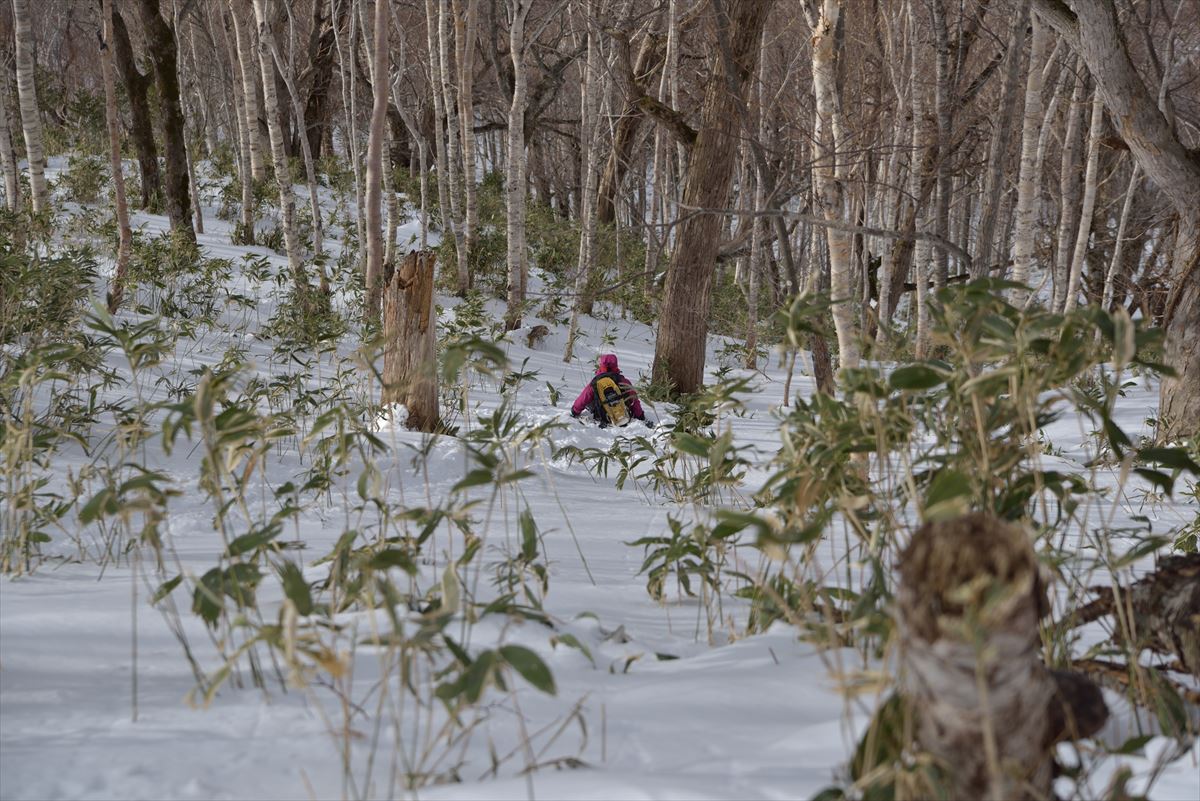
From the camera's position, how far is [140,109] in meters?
11.0

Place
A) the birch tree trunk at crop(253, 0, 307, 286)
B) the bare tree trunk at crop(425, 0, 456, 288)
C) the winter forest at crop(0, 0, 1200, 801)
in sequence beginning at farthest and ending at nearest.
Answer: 1. the bare tree trunk at crop(425, 0, 456, 288)
2. the birch tree trunk at crop(253, 0, 307, 286)
3. the winter forest at crop(0, 0, 1200, 801)

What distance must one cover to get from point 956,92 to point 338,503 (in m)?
9.59

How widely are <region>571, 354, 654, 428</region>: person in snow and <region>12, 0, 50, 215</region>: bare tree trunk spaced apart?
194 inches

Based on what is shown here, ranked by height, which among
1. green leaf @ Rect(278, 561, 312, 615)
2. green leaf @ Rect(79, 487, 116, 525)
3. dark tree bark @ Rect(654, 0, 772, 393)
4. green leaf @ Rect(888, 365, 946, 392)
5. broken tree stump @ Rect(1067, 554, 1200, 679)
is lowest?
broken tree stump @ Rect(1067, 554, 1200, 679)

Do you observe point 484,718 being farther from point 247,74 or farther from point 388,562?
point 247,74

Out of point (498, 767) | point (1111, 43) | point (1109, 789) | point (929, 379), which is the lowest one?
point (498, 767)

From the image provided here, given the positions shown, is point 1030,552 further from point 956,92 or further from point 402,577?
point 956,92

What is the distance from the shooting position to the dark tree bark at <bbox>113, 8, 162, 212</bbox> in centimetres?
1063

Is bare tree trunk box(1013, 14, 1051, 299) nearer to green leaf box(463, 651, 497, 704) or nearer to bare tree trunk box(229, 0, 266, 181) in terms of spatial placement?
green leaf box(463, 651, 497, 704)

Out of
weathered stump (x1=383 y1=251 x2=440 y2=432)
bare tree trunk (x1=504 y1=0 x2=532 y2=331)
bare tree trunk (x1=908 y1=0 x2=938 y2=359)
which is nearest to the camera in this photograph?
weathered stump (x1=383 y1=251 x2=440 y2=432)

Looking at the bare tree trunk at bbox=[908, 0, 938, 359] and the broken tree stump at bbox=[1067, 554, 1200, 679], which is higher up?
the bare tree trunk at bbox=[908, 0, 938, 359]

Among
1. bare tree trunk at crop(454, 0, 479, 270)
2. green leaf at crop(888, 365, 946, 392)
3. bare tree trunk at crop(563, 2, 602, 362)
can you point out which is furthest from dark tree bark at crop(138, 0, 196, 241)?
green leaf at crop(888, 365, 946, 392)

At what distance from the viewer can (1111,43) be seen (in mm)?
4785

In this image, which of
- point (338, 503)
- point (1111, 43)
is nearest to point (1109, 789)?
point (338, 503)
